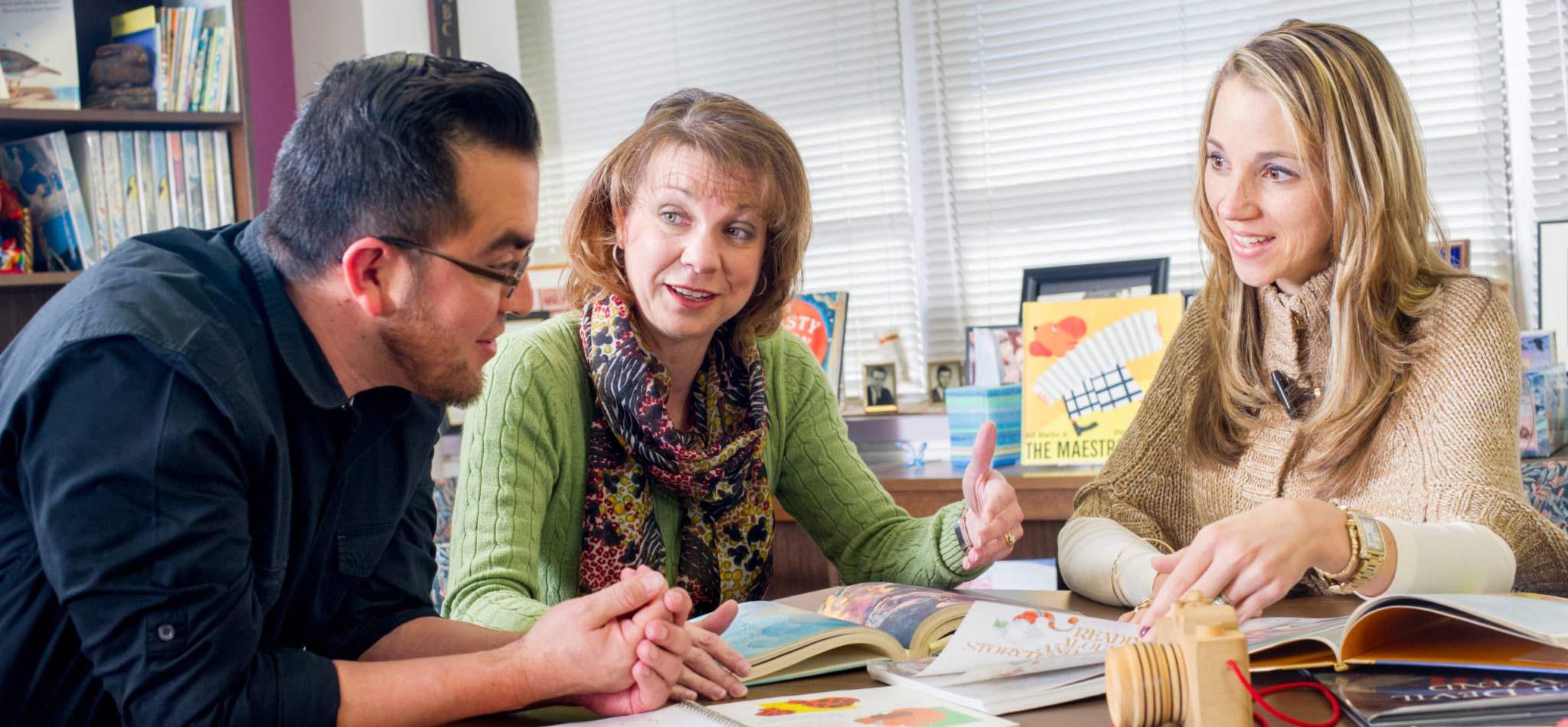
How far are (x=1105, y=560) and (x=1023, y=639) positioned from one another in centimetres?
34

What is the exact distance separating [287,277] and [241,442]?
18cm

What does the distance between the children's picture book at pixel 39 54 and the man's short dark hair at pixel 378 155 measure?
2.12 meters

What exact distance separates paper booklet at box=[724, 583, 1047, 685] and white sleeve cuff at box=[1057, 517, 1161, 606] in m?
0.16

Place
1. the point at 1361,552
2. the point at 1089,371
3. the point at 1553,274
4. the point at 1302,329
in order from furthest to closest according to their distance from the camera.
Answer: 1. the point at 1553,274
2. the point at 1089,371
3. the point at 1302,329
4. the point at 1361,552

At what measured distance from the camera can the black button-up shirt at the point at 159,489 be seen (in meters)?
0.87

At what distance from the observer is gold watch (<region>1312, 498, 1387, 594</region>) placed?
1.18m

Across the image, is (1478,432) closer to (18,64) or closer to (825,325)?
(825,325)

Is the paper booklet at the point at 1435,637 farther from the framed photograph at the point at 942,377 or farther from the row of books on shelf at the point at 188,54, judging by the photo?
the row of books on shelf at the point at 188,54

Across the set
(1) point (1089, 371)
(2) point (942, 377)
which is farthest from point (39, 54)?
(1) point (1089, 371)

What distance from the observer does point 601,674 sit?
997 millimetres

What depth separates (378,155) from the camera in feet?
3.34

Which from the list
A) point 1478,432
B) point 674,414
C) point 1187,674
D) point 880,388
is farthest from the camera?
point 880,388

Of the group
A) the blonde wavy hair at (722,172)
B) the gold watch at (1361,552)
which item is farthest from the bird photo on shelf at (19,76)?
the gold watch at (1361,552)

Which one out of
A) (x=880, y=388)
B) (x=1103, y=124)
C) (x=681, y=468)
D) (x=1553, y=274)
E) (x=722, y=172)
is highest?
(x=1103, y=124)
